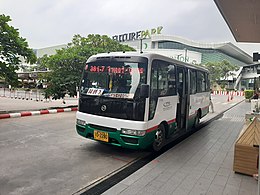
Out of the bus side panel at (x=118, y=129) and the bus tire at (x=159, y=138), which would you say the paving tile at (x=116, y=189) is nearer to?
the bus side panel at (x=118, y=129)

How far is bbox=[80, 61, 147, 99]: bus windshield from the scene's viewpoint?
4.67m

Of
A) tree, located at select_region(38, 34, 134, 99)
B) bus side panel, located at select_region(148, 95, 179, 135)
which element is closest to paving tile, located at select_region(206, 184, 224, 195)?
bus side panel, located at select_region(148, 95, 179, 135)

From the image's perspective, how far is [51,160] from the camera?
4504 millimetres

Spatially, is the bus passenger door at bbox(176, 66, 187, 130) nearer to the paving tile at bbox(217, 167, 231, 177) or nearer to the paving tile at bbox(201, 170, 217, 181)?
the paving tile at bbox(217, 167, 231, 177)

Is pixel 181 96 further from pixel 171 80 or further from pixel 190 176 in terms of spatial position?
pixel 190 176

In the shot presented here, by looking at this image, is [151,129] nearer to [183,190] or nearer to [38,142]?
[183,190]

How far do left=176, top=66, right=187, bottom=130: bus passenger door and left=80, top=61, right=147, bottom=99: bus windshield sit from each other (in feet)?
6.67

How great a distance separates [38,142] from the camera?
18.9 feet

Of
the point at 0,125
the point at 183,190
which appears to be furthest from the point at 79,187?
the point at 0,125

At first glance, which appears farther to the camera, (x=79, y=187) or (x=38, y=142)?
(x=38, y=142)

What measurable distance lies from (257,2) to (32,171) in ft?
20.6

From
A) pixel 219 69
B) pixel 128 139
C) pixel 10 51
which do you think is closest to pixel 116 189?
pixel 128 139

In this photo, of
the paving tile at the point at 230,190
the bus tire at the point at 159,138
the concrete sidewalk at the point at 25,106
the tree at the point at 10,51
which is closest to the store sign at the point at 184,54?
the concrete sidewalk at the point at 25,106

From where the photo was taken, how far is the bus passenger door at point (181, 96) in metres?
6.46
